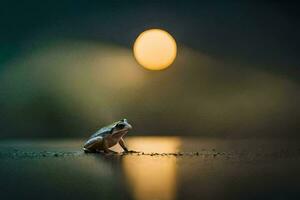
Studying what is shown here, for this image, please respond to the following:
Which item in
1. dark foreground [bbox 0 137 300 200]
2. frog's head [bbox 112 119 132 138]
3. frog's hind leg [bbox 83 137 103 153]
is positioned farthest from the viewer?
frog's hind leg [bbox 83 137 103 153]

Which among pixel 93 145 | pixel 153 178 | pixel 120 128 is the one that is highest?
pixel 120 128

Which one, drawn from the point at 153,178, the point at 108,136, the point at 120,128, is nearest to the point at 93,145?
the point at 108,136

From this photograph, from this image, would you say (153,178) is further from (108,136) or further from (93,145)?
(93,145)

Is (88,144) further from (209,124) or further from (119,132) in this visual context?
(209,124)

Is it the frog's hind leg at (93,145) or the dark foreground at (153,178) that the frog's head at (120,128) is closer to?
the frog's hind leg at (93,145)

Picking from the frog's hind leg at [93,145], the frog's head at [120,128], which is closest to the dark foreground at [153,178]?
the frog's head at [120,128]

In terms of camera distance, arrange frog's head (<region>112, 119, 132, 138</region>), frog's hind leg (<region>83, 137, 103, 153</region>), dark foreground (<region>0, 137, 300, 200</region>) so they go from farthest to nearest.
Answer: frog's hind leg (<region>83, 137, 103, 153</region>) → frog's head (<region>112, 119, 132, 138</region>) → dark foreground (<region>0, 137, 300, 200</region>)

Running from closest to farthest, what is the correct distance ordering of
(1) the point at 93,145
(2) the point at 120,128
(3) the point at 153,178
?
(3) the point at 153,178 < (2) the point at 120,128 < (1) the point at 93,145

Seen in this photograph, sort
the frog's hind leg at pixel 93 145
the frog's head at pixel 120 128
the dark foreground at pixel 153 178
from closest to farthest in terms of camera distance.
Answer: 1. the dark foreground at pixel 153 178
2. the frog's head at pixel 120 128
3. the frog's hind leg at pixel 93 145

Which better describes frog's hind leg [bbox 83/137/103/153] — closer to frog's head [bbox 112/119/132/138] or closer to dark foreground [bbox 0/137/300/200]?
frog's head [bbox 112/119/132/138]

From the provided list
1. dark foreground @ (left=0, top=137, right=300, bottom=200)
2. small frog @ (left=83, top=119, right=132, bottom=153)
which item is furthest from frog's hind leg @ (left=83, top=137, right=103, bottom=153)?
dark foreground @ (left=0, top=137, right=300, bottom=200)
